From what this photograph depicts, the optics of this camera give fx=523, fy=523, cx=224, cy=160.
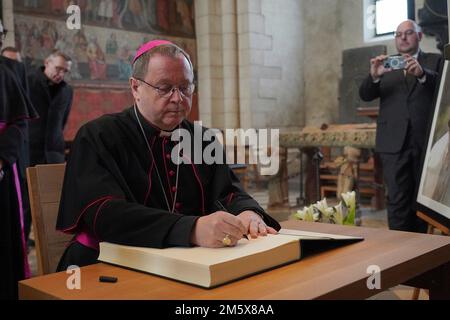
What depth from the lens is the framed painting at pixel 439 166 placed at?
2.52 metres

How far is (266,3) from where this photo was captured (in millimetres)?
11680

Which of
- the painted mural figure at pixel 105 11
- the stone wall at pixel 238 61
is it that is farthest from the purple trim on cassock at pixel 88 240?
the stone wall at pixel 238 61

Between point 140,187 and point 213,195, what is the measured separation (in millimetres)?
339

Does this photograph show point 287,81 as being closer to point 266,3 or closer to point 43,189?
point 266,3

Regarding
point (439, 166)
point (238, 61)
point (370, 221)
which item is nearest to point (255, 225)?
point (439, 166)

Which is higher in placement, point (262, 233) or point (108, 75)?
point (108, 75)

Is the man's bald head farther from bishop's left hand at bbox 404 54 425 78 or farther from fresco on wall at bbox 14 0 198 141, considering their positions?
fresco on wall at bbox 14 0 198 141

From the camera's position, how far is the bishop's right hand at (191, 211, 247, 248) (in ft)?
4.52

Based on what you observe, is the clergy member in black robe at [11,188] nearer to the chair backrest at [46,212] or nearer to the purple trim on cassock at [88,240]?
the chair backrest at [46,212]

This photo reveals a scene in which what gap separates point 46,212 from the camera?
203cm

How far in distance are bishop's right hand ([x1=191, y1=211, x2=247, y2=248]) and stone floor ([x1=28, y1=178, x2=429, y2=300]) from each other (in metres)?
2.66

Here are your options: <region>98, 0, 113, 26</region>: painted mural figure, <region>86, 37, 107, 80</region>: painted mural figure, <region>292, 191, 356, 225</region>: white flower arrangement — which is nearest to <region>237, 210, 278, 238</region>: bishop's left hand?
<region>292, 191, 356, 225</region>: white flower arrangement

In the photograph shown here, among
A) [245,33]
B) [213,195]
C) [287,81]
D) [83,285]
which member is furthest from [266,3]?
[83,285]

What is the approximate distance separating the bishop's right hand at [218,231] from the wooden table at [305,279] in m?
0.15
